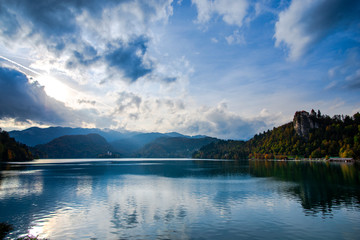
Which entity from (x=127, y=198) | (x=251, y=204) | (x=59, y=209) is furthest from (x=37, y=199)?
(x=251, y=204)

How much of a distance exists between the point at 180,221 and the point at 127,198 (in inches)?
833

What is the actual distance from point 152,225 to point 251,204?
819 inches

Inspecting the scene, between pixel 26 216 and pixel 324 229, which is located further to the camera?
pixel 26 216

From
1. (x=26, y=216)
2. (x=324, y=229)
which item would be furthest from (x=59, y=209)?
(x=324, y=229)

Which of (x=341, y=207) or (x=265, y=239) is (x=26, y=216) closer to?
(x=265, y=239)

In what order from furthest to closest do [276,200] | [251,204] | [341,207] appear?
[276,200]
[251,204]
[341,207]

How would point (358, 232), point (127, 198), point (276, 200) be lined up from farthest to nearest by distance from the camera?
point (127, 198) → point (276, 200) → point (358, 232)

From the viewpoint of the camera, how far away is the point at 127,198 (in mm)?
49750

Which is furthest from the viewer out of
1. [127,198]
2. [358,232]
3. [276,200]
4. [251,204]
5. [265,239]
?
[127,198]

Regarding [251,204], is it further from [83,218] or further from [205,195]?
[83,218]

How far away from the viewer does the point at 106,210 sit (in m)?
39.1

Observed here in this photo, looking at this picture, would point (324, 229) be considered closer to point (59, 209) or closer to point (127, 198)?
point (127, 198)

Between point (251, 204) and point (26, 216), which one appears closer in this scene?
point (26, 216)

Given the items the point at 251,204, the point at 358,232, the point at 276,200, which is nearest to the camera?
the point at 358,232
